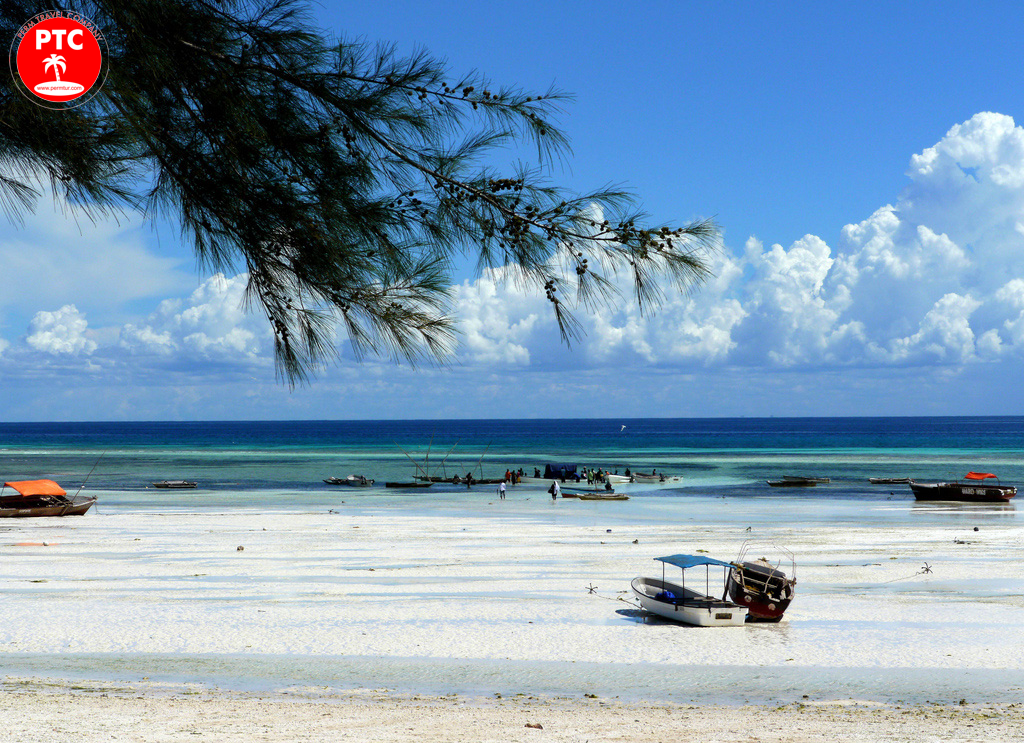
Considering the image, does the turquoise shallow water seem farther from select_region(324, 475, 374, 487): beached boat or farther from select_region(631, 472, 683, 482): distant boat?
select_region(631, 472, 683, 482): distant boat

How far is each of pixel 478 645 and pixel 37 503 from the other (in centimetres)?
2840

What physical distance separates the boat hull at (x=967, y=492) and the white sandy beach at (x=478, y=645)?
18515 millimetres

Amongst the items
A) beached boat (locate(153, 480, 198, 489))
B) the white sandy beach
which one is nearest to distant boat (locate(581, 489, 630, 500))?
the white sandy beach

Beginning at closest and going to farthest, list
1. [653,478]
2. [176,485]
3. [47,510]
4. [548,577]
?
[548,577], [47,510], [176,485], [653,478]

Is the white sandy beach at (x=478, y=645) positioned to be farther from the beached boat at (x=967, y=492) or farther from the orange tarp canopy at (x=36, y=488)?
the beached boat at (x=967, y=492)

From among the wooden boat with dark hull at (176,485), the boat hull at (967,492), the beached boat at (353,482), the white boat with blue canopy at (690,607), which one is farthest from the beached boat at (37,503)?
the boat hull at (967,492)

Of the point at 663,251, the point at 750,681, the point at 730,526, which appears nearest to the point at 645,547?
the point at 730,526

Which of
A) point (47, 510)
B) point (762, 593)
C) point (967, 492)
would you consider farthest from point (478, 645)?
point (967, 492)

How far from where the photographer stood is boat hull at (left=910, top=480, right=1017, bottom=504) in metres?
44.0

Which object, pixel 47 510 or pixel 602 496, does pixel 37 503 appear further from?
pixel 602 496

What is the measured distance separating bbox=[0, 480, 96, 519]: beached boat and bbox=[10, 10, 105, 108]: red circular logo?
35081 millimetres

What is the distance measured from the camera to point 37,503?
34875mm

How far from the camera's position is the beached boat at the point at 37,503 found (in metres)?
34.2

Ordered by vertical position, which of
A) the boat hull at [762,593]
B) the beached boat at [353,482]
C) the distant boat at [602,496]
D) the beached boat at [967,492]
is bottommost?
the beached boat at [353,482]
